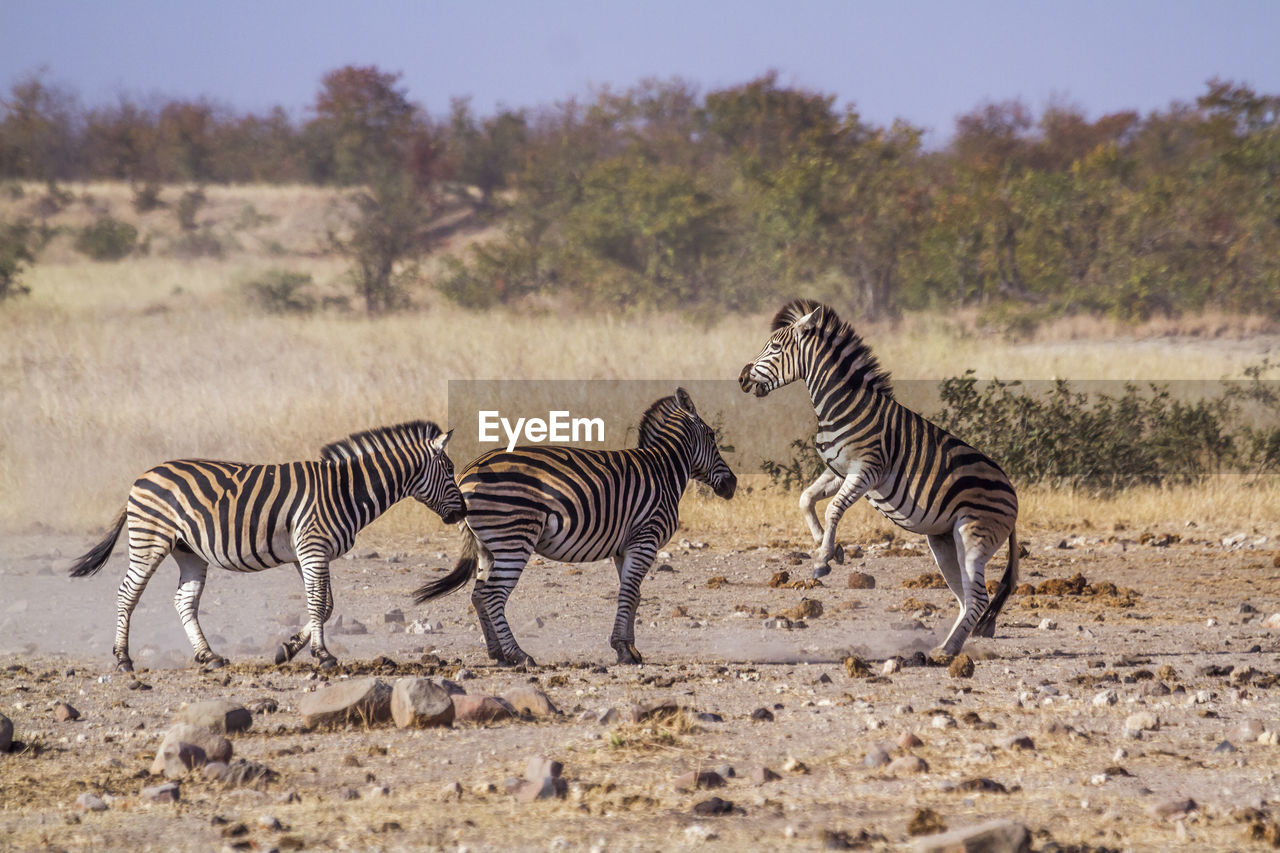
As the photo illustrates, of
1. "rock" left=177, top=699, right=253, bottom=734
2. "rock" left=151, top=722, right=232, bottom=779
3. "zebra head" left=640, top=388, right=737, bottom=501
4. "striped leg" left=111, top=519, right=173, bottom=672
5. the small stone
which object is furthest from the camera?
"zebra head" left=640, top=388, right=737, bottom=501

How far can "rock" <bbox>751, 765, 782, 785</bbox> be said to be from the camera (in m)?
4.64

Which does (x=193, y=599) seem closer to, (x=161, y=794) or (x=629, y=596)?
(x=629, y=596)

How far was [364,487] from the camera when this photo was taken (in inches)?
274

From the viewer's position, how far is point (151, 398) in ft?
51.7

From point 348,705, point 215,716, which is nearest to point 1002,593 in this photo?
point 348,705

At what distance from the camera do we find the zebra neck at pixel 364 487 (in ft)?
22.6

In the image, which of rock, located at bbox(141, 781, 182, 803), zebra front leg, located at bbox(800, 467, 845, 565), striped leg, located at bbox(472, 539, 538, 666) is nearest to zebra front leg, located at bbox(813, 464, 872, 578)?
zebra front leg, located at bbox(800, 467, 845, 565)

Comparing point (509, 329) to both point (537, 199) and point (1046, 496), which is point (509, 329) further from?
point (537, 199)

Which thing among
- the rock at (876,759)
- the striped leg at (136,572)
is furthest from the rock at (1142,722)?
the striped leg at (136,572)

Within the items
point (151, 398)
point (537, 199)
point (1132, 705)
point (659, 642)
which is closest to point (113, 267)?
point (537, 199)

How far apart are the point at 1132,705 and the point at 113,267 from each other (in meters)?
29.6

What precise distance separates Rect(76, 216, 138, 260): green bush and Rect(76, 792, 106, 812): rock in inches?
1240

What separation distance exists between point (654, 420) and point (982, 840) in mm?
4333

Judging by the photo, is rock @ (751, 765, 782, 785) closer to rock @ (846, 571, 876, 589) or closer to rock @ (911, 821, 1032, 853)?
rock @ (911, 821, 1032, 853)
